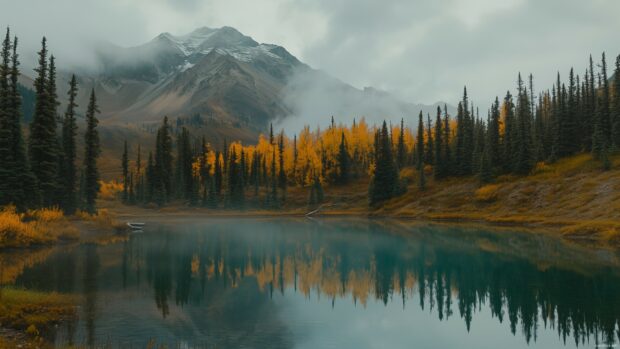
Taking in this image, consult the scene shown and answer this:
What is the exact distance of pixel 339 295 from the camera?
34.5 metres

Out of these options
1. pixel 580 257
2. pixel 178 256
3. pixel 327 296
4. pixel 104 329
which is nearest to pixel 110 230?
pixel 178 256

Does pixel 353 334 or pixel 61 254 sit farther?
pixel 61 254

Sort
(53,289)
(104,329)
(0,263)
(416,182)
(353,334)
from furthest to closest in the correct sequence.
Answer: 1. (416,182)
2. (0,263)
3. (53,289)
4. (353,334)
5. (104,329)

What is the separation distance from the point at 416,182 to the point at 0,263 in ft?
396

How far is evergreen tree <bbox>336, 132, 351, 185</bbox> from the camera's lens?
17088cm

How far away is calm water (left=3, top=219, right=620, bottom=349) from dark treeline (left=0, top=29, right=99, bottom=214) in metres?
11.2

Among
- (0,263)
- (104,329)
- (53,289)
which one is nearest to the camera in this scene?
(104,329)

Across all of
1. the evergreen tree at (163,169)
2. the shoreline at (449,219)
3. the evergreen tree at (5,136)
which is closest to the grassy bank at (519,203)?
the shoreline at (449,219)

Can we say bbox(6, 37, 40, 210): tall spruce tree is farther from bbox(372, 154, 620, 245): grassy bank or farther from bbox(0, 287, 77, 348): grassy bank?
bbox(372, 154, 620, 245): grassy bank

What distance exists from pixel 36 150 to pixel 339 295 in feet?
157

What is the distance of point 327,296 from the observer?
3394 cm

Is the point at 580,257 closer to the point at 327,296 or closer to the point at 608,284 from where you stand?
the point at 608,284

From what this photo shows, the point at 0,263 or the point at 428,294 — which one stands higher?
the point at 0,263

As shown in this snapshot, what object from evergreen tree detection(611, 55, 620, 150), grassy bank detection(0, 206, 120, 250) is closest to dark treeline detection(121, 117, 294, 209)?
evergreen tree detection(611, 55, 620, 150)
